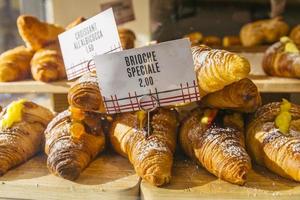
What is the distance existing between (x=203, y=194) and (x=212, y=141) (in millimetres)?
128

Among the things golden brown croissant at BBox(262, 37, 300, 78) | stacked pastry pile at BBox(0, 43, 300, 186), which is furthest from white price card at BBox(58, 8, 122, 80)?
golden brown croissant at BBox(262, 37, 300, 78)

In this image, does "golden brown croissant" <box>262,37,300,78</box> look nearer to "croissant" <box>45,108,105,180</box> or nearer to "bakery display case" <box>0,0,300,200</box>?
"bakery display case" <box>0,0,300,200</box>

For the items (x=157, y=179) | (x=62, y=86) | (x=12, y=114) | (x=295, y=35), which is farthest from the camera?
(x=295, y=35)

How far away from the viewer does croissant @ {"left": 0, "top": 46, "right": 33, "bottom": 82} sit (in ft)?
4.92

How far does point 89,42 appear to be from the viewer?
47.3 inches

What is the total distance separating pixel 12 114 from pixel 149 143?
0.38 m

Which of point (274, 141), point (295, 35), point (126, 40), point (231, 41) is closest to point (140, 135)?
point (274, 141)

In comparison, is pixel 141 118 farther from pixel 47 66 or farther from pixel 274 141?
pixel 47 66

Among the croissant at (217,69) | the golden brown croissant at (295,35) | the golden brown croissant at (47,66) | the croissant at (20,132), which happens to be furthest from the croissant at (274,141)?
the golden brown croissant at (295,35)

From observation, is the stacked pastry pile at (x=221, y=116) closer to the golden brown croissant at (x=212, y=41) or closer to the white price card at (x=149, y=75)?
the white price card at (x=149, y=75)

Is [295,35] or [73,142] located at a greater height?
[73,142]

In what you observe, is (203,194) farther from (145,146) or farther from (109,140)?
(109,140)

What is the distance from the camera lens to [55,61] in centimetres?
148

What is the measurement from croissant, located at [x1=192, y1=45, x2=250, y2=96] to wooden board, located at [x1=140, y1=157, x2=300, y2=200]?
7.6 inches
